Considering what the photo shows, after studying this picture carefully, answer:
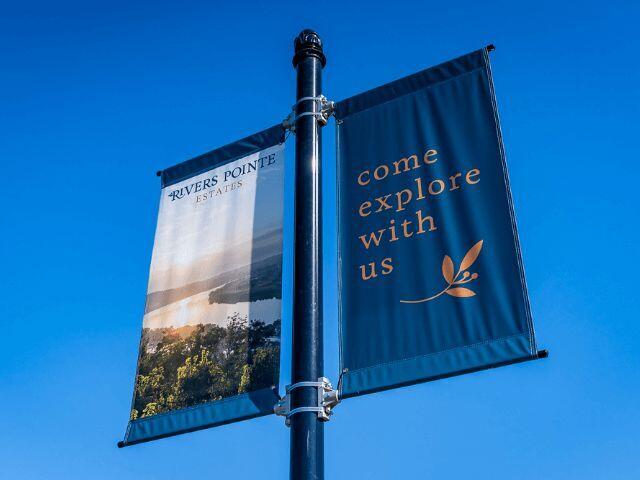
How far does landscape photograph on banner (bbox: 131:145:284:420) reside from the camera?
22.4 ft

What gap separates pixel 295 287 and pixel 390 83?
2439 millimetres

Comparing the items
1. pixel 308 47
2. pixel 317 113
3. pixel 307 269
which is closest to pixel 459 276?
pixel 307 269

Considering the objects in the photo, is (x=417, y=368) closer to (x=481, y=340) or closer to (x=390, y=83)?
(x=481, y=340)

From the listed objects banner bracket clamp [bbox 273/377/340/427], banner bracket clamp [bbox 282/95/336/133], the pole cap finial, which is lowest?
banner bracket clamp [bbox 273/377/340/427]

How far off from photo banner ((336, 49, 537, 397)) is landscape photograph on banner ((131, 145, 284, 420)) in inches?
27.6

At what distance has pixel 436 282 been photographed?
20.6ft

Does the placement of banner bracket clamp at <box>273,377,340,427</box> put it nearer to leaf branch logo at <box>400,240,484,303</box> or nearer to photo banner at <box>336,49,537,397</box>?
photo banner at <box>336,49,537,397</box>

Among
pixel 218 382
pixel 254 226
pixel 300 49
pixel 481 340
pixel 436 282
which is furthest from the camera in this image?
pixel 300 49

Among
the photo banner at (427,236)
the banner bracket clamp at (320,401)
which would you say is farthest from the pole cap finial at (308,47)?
the banner bracket clamp at (320,401)

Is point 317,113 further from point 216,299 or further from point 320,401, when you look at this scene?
point 320,401

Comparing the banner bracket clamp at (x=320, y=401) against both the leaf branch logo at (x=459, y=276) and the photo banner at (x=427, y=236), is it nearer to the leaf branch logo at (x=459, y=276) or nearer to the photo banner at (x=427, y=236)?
the photo banner at (x=427, y=236)

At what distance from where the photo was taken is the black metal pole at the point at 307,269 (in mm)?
5656

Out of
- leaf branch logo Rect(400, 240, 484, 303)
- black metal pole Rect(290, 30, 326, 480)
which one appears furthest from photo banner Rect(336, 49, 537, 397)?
black metal pole Rect(290, 30, 326, 480)

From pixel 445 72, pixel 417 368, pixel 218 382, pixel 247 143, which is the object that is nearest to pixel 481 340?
pixel 417 368
